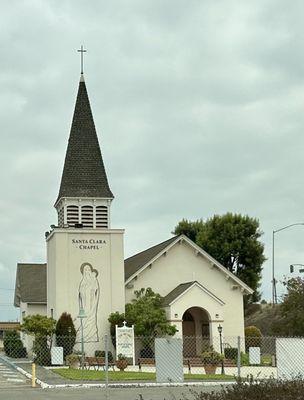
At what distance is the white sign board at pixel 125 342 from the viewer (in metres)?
36.7

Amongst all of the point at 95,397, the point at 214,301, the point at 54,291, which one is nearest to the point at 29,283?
the point at 54,291

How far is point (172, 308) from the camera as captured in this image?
4400 centimetres

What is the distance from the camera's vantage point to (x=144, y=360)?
136ft

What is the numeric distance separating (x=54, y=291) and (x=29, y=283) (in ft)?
49.7

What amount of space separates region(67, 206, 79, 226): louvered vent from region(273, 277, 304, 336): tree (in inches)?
521

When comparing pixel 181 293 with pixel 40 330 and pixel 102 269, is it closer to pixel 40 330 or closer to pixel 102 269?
pixel 102 269

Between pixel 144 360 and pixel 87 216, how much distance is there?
9017mm

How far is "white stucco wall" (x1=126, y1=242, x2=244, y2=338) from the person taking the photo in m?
47.0

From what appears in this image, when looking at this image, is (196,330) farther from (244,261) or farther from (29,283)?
(244,261)

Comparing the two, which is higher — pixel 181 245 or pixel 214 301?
pixel 181 245

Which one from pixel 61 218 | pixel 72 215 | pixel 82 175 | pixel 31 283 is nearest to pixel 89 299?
pixel 72 215

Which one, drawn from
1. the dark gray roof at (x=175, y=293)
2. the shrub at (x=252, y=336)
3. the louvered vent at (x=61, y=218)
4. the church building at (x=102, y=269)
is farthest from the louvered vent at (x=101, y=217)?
the shrub at (x=252, y=336)

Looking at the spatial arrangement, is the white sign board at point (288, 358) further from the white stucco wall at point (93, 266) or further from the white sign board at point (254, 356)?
the white stucco wall at point (93, 266)

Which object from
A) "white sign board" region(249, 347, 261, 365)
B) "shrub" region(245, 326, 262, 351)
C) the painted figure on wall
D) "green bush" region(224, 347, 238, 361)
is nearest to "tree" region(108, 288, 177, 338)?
the painted figure on wall
